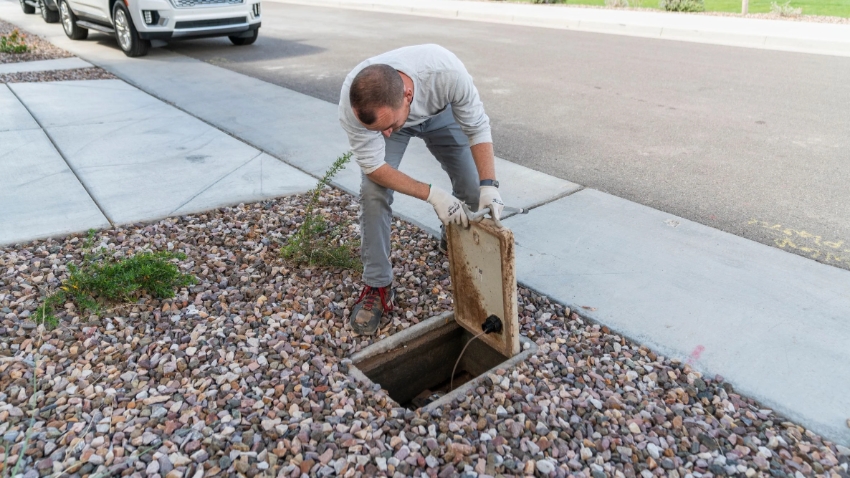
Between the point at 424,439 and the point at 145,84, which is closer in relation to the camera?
the point at 424,439

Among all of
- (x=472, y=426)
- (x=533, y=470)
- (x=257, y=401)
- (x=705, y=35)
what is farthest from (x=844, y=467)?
(x=705, y=35)

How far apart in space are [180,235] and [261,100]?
12.1 ft

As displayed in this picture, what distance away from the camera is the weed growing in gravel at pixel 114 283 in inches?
124

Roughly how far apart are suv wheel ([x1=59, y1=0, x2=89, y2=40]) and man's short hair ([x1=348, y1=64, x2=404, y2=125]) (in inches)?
441

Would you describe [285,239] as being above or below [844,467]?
above

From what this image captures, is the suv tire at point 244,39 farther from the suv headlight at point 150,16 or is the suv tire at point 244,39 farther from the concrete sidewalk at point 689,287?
the concrete sidewalk at point 689,287

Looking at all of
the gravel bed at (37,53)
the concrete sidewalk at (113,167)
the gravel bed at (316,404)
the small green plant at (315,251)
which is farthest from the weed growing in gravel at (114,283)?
the gravel bed at (37,53)

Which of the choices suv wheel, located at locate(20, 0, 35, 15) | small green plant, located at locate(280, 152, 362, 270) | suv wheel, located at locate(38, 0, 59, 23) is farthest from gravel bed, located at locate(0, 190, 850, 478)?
suv wheel, located at locate(20, 0, 35, 15)

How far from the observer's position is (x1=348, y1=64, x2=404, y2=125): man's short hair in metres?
2.45

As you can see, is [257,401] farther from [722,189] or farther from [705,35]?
[705,35]

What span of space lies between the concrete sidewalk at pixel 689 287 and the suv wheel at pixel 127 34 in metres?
6.00

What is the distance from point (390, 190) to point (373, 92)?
67 centimetres

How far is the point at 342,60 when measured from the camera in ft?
31.9

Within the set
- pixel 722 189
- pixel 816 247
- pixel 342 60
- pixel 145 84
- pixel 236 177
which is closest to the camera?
pixel 816 247
